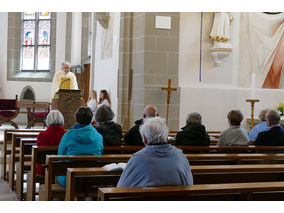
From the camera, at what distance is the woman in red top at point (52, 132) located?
15.8ft

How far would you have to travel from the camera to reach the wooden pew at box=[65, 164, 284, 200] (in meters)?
3.21

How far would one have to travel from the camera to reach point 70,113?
8.81m

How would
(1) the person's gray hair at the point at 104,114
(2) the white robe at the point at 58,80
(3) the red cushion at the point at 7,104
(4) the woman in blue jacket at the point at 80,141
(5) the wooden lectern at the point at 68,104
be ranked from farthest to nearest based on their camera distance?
(3) the red cushion at the point at 7,104 → (2) the white robe at the point at 58,80 → (5) the wooden lectern at the point at 68,104 → (1) the person's gray hair at the point at 104,114 → (4) the woman in blue jacket at the point at 80,141

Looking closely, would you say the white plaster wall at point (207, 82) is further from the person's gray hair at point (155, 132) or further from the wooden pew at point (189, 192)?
the wooden pew at point (189, 192)

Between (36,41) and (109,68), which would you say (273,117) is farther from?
(36,41)

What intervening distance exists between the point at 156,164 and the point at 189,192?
360 mm

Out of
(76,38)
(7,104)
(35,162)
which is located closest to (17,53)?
(76,38)

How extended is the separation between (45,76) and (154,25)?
8.35 metres

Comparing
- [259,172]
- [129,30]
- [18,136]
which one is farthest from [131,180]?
[129,30]

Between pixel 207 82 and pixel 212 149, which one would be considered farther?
pixel 207 82

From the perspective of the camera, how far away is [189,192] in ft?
8.12

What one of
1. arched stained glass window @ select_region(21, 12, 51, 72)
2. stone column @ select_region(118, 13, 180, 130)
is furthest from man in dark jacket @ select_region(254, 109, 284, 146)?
arched stained glass window @ select_region(21, 12, 51, 72)

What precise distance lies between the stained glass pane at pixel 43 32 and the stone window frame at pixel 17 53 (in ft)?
1.30

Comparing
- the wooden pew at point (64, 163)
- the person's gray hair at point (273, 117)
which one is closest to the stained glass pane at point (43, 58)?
the person's gray hair at point (273, 117)
